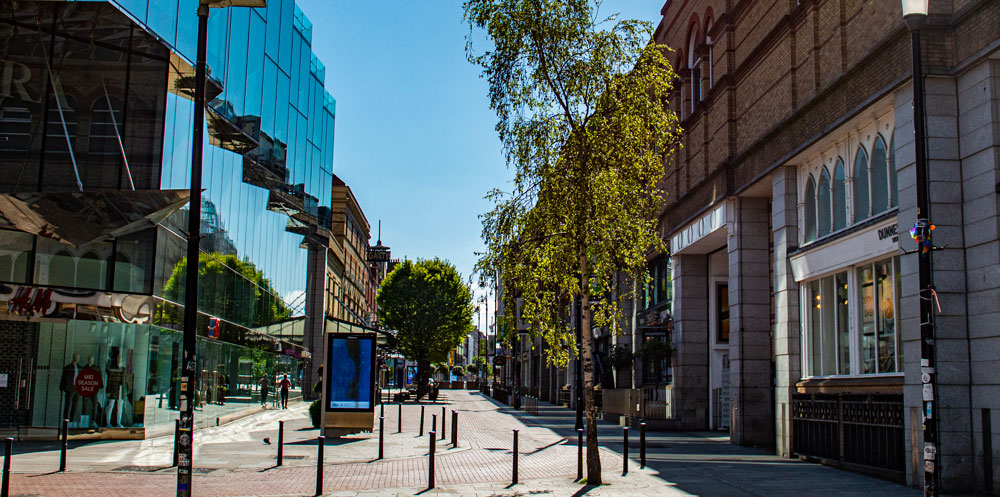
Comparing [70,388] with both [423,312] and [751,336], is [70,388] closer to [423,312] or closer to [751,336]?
[751,336]

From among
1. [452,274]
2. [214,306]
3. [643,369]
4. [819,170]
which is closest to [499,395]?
[452,274]

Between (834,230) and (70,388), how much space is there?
18.4 metres

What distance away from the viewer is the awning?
1848 cm

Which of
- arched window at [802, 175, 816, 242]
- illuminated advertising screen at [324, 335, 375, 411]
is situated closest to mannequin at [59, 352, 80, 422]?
illuminated advertising screen at [324, 335, 375, 411]

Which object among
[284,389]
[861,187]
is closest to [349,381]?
[861,187]

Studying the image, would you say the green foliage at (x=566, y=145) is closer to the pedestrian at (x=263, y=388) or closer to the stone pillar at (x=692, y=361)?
the stone pillar at (x=692, y=361)

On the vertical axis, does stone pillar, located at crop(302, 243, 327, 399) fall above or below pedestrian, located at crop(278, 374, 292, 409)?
above

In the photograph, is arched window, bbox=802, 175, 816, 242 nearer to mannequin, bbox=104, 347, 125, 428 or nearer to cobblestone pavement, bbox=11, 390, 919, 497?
cobblestone pavement, bbox=11, 390, 919, 497

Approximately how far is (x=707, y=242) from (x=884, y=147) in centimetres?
1120

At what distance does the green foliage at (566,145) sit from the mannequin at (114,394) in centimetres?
1128

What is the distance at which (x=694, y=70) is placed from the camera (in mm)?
30188

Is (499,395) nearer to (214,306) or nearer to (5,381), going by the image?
(214,306)

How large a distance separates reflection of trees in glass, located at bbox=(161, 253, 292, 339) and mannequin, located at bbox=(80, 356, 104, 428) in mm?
2344

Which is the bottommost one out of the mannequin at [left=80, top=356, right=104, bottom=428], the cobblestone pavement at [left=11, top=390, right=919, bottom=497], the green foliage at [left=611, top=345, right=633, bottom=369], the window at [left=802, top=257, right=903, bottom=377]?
the cobblestone pavement at [left=11, top=390, right=919, bottom=497]
